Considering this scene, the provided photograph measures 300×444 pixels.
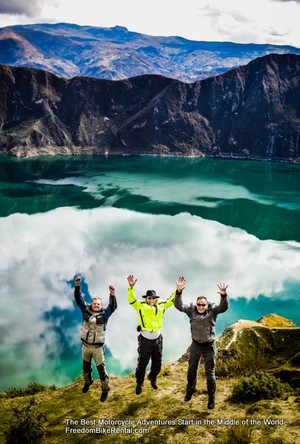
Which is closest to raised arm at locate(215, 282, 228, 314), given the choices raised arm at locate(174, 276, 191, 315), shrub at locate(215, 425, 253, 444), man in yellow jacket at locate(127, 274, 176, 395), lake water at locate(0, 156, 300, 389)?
raised arm at locate(174, 276, 191, 315)

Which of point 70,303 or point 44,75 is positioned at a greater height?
point 44,75

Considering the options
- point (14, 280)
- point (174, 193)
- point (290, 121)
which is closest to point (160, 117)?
point (290, 121)

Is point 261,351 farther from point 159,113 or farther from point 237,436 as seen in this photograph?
point 159,113

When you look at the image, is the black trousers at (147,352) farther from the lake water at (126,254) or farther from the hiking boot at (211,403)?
the lake water at (126,254)

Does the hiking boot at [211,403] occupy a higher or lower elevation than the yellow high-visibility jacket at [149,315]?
lower

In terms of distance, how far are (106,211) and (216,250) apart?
23.5 m

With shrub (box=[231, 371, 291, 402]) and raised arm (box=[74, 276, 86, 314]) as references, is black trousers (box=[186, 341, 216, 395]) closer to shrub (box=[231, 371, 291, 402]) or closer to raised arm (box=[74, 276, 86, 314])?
shrub (box=[231, 371, 291, 402])

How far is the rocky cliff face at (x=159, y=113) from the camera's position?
150 meters

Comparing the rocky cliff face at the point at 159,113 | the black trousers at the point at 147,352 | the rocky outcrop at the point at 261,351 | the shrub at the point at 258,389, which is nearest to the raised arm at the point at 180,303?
the black trousers at the point at 147,352

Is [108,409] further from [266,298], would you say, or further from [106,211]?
[106,211]

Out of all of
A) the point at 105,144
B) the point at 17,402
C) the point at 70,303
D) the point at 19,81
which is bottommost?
the point at 70,303

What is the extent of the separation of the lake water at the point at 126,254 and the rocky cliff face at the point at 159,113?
203ft

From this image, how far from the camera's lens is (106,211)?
2411 inches

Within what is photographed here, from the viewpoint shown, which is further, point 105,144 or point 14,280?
point 105,144
